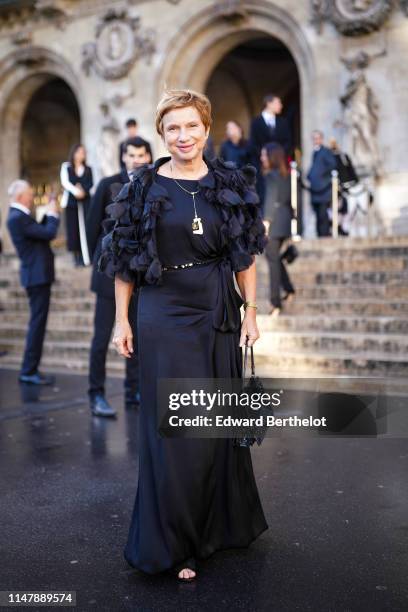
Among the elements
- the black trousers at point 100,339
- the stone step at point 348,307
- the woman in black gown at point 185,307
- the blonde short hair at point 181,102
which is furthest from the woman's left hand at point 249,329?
the stone step at point 348,307

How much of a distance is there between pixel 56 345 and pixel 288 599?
7188 millimetres

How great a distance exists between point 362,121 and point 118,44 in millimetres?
6637

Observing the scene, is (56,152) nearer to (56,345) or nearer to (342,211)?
(342,211)

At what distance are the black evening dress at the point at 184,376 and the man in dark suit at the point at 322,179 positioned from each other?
1032cm

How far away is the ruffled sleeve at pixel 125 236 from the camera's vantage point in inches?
123

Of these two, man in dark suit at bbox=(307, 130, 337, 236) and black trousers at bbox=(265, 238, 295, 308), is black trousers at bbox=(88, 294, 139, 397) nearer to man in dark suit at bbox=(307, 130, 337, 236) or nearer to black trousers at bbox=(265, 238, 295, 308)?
black trousers at bbox=(265, 238, 295, 308)

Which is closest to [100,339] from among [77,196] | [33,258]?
[33,258]

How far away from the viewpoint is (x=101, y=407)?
6.19 meters

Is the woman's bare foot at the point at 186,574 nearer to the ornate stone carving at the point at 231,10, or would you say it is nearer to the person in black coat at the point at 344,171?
the person in black coat at the point at 344,171

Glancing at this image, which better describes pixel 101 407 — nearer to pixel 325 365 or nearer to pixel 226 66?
pixel 325 365

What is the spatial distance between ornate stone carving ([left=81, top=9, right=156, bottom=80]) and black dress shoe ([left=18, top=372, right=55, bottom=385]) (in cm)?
1142

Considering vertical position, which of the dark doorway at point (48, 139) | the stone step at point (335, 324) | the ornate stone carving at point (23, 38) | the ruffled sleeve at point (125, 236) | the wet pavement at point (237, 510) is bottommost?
the wet pavement at point (237, 510)

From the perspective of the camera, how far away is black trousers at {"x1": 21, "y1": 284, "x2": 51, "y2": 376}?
7.91 meters

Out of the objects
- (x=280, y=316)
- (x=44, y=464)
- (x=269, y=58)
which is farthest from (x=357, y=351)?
(x=269, y=58)
